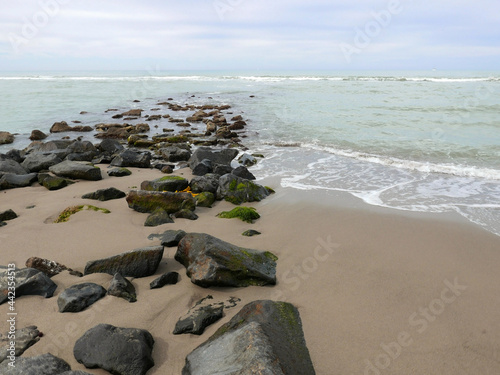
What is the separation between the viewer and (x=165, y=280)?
14.1 ft

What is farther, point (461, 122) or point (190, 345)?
point (461, 122)

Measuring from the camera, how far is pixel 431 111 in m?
23.9

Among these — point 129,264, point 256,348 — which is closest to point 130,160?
point 129,264

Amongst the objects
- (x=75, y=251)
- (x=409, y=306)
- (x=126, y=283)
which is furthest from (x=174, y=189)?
(x=409, y=306)

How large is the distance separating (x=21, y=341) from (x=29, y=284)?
0.87m

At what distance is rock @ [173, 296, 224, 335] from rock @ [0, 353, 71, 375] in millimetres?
1060

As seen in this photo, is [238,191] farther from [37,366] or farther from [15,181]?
[15,181]

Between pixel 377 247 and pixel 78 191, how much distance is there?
7177 millimetres

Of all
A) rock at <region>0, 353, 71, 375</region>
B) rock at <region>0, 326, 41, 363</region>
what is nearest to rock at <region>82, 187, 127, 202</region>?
rock at <region>0, 326, 41, 363</region>

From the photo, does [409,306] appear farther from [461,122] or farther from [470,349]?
[461,122]

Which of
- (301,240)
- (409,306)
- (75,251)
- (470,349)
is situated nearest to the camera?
(470,349)

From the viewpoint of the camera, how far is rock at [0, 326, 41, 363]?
120 inches

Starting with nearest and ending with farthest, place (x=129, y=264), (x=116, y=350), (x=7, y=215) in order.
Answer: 1. (x=116, y=350)
2. (x=129, y=264)
3. (x=7, y=215)

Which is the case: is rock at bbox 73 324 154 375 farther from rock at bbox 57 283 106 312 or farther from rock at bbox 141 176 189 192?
Answer: rock at bbox 141 176 189 192
